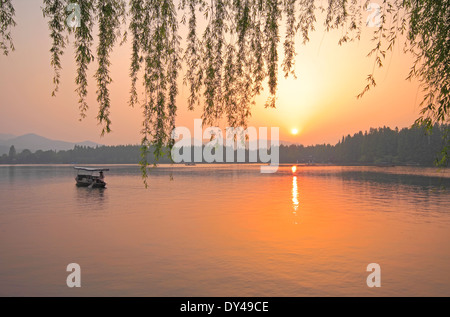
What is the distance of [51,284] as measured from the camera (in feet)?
76.3

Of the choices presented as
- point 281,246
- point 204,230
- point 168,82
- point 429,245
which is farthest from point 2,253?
point 429,245

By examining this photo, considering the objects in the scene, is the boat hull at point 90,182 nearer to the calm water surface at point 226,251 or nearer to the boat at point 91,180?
the boat at point 91,180

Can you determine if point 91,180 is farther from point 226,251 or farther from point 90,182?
point 226,251

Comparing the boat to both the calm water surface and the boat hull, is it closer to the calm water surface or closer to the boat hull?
the boat hull

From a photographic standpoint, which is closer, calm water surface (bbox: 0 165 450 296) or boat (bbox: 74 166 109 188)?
calm water surface (bbox: 0 165 450 296)

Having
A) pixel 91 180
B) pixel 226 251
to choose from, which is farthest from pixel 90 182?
pixel 226 251

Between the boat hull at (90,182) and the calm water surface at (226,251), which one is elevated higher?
the boat hull at (90,182)

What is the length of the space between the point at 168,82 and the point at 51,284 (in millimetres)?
21682

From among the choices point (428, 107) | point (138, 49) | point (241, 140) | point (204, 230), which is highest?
point (138, 49)

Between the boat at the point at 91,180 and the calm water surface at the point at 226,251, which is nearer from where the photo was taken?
the calm water surface at the point at 226,251

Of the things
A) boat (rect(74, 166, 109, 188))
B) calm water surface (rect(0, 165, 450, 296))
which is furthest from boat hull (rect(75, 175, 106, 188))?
calm water surface (rect(0, 165, 450, 296))

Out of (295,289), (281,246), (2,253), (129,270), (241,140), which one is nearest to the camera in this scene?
(241,140)

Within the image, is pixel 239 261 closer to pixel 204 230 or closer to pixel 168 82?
pixel 204 230

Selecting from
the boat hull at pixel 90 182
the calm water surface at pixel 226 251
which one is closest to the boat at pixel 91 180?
the boat hull at pixel 90 182
